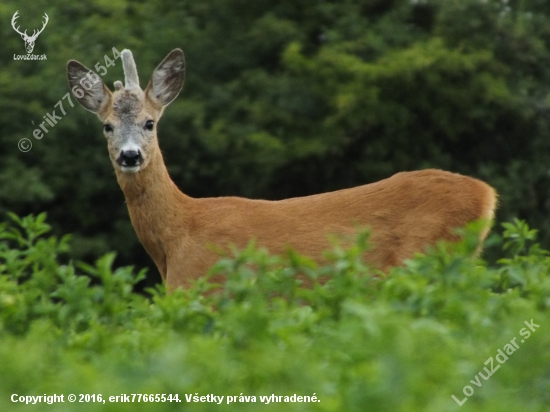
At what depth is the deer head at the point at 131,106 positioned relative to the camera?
7.61 m

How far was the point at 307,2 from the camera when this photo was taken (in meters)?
16.5

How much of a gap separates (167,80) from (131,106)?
2.11 feet

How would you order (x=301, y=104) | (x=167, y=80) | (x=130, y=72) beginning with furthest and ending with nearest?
(x=301, y=104), (x=167, y=80), (x=130, y=72)

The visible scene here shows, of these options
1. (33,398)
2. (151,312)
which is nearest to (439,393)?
(33,398)

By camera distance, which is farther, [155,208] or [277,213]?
[155,208]

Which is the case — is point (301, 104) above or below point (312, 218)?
below

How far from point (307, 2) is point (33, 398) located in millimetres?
13491

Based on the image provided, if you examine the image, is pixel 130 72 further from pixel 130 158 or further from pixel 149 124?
pixel 130 158

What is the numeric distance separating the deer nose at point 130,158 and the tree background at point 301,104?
7270mm

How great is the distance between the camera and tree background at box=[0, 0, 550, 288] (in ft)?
49.9

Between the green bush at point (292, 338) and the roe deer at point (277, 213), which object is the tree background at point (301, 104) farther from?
the green bush at point (292, 338)

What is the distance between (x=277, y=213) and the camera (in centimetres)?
731

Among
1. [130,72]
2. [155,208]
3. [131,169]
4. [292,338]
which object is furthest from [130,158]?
[292,338]

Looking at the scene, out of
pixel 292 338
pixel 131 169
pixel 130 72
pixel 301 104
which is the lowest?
pixel 301 104
